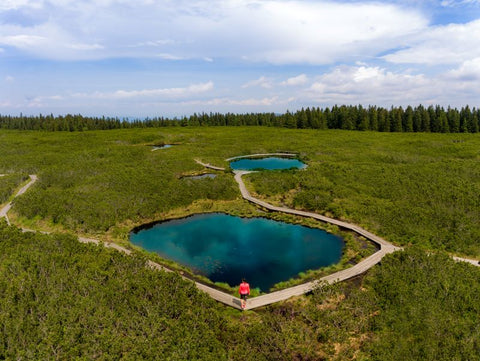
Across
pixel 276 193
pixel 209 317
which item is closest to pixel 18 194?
pixel 276 193

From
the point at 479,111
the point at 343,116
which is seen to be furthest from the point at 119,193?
the point at 479,111

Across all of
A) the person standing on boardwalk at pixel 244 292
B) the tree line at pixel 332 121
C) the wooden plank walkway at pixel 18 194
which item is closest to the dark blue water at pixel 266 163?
the wooden plank walkway at pixel 18 194

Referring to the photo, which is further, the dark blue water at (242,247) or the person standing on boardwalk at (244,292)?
the dark blue water at (242,247)

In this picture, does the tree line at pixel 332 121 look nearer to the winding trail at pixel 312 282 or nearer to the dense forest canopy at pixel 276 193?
the dense forest canopy at pixel 276 193

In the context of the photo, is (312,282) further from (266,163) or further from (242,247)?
(266,163)

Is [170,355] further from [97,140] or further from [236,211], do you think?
[97,140]

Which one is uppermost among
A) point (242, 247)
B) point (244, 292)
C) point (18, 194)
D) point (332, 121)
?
point (332, 121)
